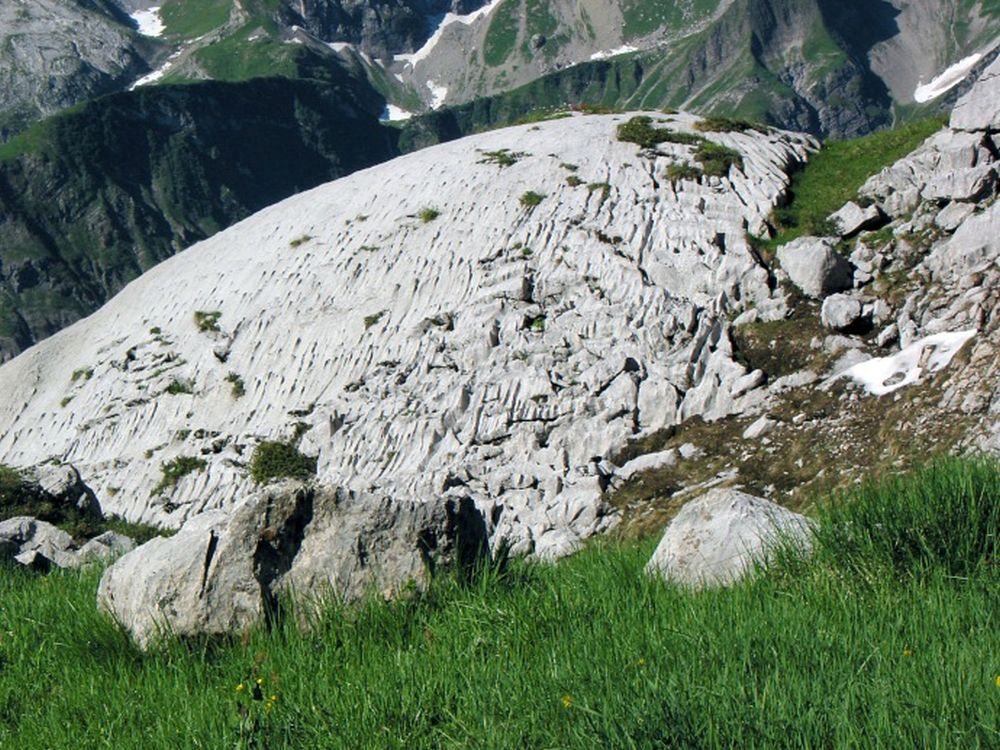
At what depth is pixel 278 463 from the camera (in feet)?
100

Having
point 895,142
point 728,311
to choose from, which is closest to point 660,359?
point 728,311

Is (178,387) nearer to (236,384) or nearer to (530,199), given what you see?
(236,384)

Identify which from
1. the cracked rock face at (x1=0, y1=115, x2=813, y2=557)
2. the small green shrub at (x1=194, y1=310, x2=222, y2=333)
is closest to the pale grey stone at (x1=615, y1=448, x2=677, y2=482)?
the cracked rock face at (x1=0, y1=115, x2=813, y2=557)

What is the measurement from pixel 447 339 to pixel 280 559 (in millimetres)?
23726

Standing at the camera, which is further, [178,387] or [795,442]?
[178,387]

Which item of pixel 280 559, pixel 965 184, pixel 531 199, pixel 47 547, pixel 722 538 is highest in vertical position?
pixel 280 559

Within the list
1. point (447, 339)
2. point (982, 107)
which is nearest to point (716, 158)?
point (982, 107)

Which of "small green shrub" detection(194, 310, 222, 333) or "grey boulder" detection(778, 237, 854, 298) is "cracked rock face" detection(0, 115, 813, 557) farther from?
"grey boulder" detection(778, 237, 854, 298)

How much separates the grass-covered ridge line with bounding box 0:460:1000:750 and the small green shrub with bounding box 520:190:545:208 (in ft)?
89.6

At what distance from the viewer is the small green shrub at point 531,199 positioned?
3462 centimetres

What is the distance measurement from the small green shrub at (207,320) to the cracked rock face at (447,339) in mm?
96

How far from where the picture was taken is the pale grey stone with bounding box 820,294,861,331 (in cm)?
2672

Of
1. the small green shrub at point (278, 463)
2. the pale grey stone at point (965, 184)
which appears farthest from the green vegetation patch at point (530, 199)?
the pale grey stone at point (965, 184)

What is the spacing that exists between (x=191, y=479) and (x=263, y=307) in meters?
7.03
